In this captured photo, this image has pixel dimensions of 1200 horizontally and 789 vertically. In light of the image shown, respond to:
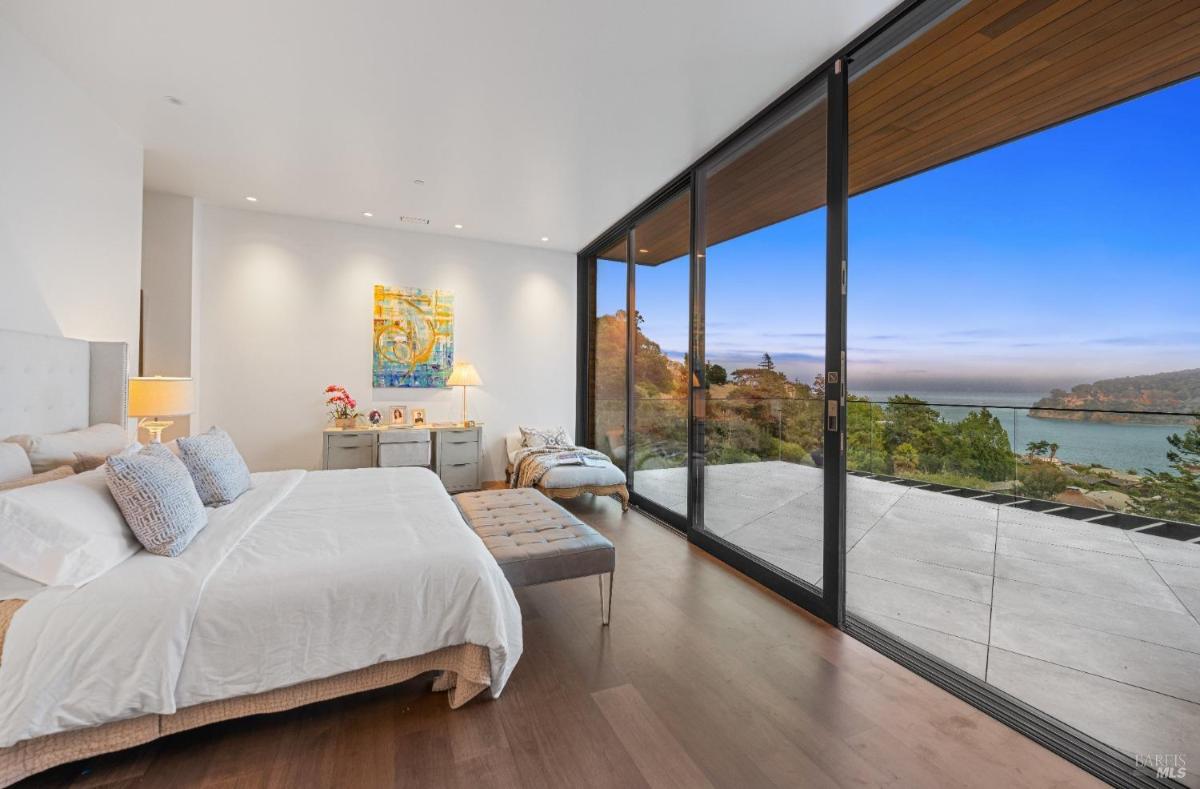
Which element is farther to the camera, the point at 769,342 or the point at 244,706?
the point at 769,342

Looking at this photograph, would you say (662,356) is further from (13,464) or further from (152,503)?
(13,464)

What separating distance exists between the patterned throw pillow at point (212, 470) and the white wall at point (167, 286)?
230 centimetres

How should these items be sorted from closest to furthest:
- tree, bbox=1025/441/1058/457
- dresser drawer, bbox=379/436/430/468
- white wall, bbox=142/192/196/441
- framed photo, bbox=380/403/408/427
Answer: tree, bbox=1025/441/1058/457 < white wall, bbox=142/192/196/441 < dresser drawer, bbox=379/436/430/468 < framed photo, bbox=380/403/408/427

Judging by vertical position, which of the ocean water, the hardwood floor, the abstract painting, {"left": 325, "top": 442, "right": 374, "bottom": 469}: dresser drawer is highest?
the abstract painting

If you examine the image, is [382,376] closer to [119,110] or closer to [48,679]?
[119,110]

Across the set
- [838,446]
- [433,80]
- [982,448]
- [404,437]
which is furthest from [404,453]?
[982,448]

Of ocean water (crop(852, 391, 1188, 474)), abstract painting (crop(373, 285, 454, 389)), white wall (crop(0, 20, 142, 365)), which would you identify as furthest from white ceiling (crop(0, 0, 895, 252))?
ocean water (crop(852, 391, 1188, 474))

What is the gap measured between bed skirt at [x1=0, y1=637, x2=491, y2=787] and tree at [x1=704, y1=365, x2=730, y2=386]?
236 cm

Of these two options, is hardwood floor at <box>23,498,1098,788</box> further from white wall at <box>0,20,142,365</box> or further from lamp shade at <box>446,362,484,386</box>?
lamp shade at <box>446,362,484,386</box>

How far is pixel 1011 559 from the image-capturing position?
118 inches

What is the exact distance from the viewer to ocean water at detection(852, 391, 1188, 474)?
2080 millimetres

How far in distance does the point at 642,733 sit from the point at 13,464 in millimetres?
2546

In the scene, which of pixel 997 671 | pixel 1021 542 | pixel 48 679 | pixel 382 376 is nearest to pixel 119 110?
pixel 382 376

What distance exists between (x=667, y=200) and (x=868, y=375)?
7.03 feet
